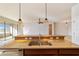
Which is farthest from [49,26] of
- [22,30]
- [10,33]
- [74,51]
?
[74,51]

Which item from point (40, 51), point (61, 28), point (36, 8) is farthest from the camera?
point (61, 28)

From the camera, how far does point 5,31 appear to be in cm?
773

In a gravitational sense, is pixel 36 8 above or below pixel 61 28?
above

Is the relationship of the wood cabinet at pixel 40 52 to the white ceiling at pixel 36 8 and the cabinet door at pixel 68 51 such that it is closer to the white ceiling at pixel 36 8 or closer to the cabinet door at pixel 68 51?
the cabinet door at pixel 68 51

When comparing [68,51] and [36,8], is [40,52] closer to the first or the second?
[68,51]

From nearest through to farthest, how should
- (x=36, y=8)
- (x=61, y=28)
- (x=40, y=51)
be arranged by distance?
(x=40, y=51)
(x=36, y=8)
(x=61, y=28)

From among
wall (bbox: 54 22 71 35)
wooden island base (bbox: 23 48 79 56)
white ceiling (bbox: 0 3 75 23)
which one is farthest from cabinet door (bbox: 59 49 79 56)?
wall (bbox: 54 22 71 35)

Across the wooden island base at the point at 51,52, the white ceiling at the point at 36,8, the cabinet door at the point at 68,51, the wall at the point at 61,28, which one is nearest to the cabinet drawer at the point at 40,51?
the wooden island base at the point at 51,52

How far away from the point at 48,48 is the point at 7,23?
17.1 feet

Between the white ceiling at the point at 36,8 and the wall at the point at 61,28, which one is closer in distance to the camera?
the white ceiling at the point at 36,8

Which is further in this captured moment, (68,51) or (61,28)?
(61,28)

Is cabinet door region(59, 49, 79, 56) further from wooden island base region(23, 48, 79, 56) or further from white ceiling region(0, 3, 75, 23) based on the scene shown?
white ceiling region(0, 3, 75, 23)

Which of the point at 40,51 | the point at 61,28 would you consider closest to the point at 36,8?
the point at 40,51

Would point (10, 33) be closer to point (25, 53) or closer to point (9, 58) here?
point (25, 53)
